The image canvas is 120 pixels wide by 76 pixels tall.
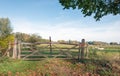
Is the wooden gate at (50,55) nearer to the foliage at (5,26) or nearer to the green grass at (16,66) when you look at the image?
the green grass at (16,66)

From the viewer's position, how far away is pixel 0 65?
77.7ft

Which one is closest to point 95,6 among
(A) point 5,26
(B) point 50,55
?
(B) point 50,55

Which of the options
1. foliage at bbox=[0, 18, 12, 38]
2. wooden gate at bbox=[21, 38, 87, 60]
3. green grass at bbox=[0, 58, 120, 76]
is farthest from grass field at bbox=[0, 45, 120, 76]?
foliage at bbox=[0, 18, 12, 38]

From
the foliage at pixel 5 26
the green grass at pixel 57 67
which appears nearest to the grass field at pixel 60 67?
the green grass at pixel 57 67

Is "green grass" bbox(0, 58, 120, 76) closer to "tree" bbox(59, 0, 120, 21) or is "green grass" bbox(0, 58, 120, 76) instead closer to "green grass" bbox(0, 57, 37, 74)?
"green grass" bbox(0, 57, 37, 74)

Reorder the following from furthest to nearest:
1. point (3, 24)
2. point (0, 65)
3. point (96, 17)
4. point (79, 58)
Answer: point (3, 24), point (96, 17), point (79, 58), point (0, 65)

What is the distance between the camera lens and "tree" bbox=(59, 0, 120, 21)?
1110 inches

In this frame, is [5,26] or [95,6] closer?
[95,6]

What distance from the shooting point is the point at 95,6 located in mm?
29203

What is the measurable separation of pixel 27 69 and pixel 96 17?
1042 centimetres

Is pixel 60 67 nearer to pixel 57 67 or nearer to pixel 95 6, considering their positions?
pixel 57 67

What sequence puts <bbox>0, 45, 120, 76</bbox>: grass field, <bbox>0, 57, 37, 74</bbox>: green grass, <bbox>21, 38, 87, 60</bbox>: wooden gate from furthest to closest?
<bbox>21, 38, 87, 60</bbox>: wooden gate, <bbox>0, 57, 37, 74</bbox>: green grass, <bbox>0, 45, 120, 76</bbox>: grass field

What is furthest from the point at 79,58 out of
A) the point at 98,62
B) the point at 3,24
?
the point at 3,24

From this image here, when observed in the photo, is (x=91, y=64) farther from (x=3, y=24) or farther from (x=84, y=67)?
(x=3, y=24)
